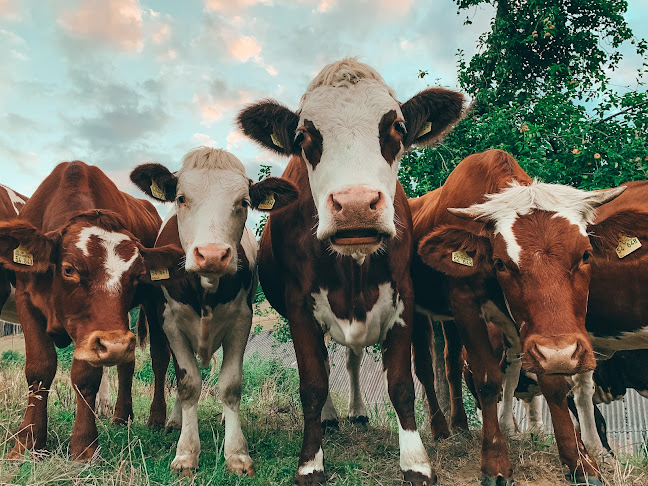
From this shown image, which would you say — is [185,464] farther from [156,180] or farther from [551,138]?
[551,138]

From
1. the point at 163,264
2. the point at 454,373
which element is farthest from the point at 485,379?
the point at 163,264

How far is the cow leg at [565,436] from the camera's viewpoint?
3.56m

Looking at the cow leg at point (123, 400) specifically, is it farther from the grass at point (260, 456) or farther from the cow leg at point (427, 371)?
the cow leg at point (427, 371)

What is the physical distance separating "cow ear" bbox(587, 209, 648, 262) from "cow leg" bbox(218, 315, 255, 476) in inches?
108

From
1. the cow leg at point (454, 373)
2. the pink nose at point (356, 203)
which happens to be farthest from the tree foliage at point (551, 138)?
the pink nose at point (356, 203)

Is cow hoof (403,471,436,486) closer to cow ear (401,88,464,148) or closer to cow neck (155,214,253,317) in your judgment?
cow neck (155,214,253,317)

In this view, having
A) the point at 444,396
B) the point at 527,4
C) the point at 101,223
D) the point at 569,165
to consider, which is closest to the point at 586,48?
the point at 527,4

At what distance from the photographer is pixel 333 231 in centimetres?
313

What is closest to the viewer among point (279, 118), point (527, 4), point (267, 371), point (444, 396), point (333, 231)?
point (333, 231)

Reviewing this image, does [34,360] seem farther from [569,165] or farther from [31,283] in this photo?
[569,165]

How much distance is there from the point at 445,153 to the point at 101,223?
5.03 meters

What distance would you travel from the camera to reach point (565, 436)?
365 centimetres

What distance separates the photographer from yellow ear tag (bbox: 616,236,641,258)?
3678 millimetres

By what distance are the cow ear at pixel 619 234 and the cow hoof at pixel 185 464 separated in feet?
10.5
